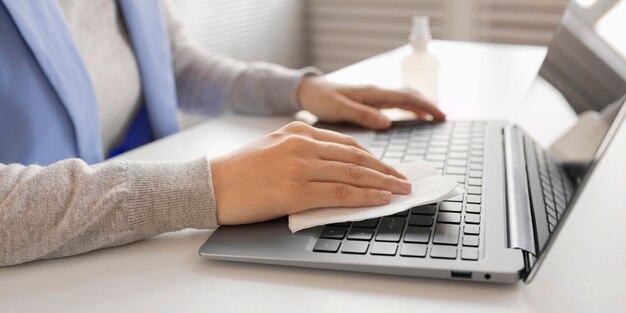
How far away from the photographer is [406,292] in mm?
665

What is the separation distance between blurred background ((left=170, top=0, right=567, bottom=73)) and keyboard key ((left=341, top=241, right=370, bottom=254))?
6.68 feet

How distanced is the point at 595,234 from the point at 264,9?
8.07ft

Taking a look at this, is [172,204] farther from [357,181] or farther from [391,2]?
[391,2]

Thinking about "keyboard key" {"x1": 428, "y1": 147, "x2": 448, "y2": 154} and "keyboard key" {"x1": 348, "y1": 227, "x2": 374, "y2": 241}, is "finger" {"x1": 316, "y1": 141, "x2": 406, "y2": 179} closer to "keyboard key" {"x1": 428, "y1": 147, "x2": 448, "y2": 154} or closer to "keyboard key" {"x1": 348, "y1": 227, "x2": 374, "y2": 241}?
"keyboard key" {"x1": 348, "y1": 227, "x2": 374, "y2": 241}

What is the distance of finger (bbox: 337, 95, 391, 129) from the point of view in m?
1.13

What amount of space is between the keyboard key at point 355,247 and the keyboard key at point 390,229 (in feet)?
0.06

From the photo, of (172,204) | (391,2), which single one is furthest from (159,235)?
(391,2)

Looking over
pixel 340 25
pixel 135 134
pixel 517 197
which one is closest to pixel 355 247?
pixel 517 197

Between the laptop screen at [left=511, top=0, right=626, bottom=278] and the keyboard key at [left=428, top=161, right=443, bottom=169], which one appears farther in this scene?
the keyboard key at [left=428, top=161, right=443, bottom=169]

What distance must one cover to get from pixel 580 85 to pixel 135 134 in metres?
0.81

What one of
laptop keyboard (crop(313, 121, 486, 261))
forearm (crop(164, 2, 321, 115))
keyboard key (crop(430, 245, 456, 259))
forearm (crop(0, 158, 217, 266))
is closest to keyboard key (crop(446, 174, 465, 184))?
laptop keyboard (crop(313, 121, 486, 261))

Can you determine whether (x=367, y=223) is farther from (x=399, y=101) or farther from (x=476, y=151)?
(x=399, y=101)

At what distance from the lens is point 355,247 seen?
71 cm

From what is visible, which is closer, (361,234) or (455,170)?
(361,234)
